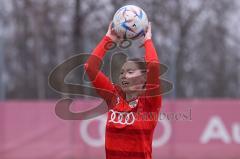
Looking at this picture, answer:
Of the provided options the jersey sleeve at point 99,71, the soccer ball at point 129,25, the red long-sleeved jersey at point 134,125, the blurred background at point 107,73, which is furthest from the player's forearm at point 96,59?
the blurred background at point 107,73

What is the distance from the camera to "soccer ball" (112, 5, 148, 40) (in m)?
4.42

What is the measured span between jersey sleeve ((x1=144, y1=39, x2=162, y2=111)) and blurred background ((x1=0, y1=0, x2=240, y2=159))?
20.1 ft

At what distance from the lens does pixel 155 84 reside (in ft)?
14.2

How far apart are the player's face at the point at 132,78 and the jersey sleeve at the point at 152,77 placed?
0.06m

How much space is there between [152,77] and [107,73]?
649 cm

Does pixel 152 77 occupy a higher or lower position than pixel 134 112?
higher

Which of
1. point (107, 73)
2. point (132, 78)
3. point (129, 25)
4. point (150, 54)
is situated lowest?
point (107, 73)

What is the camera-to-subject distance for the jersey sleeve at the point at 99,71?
4454 mm

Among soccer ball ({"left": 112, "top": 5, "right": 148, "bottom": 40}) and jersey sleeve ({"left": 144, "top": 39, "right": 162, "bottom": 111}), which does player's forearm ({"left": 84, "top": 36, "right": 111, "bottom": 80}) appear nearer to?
soccer ball ({"left": 112, "top": 5, "right": 148, "bottom": 40})

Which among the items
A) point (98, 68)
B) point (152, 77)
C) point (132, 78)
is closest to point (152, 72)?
point (152, 77)

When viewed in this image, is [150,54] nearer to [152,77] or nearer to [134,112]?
[152,77]

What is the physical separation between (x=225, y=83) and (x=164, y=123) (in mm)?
1878

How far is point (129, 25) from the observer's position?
4445 mm

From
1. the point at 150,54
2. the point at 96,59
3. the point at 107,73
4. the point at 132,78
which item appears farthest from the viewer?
the point at 107,73
